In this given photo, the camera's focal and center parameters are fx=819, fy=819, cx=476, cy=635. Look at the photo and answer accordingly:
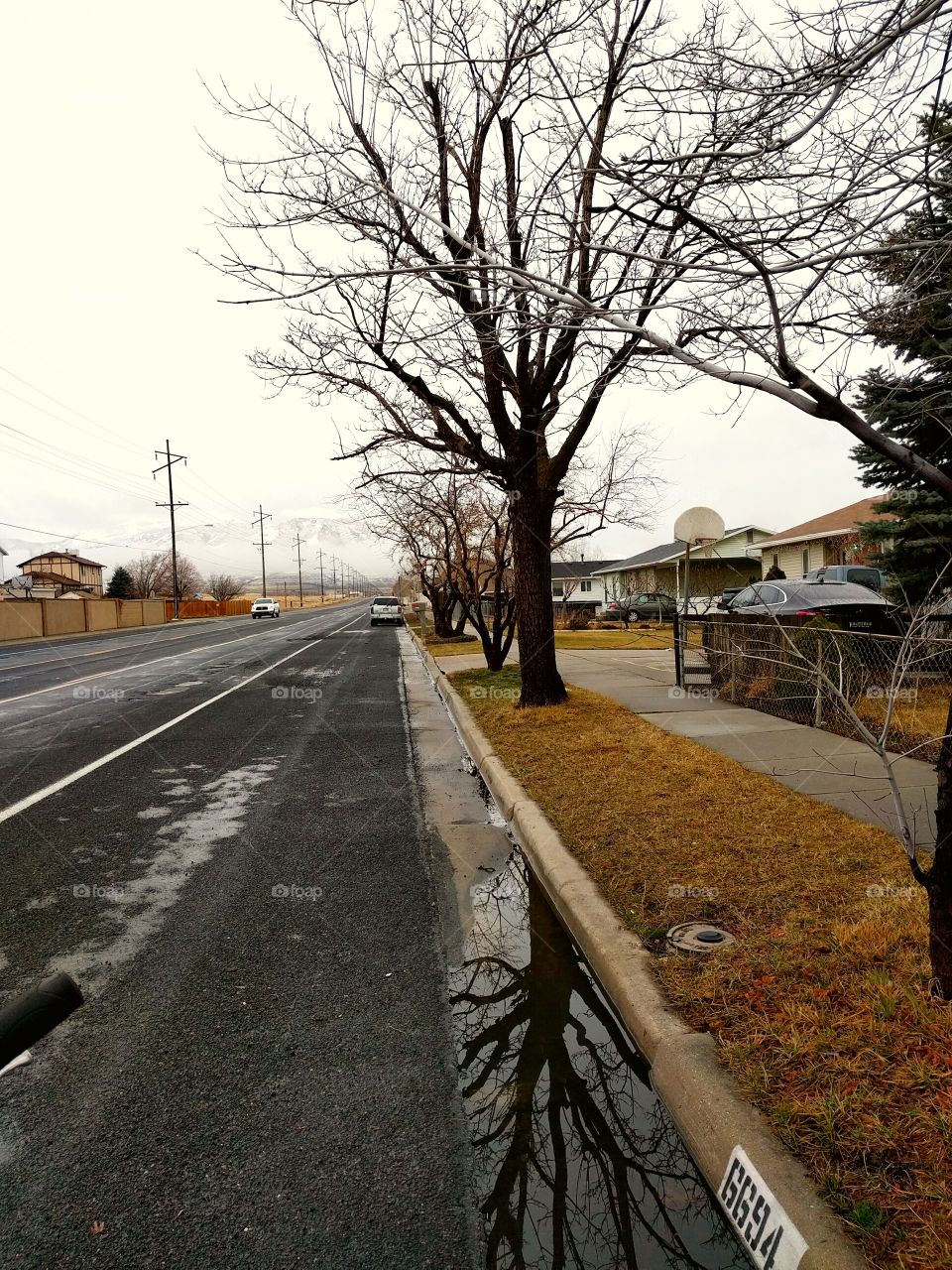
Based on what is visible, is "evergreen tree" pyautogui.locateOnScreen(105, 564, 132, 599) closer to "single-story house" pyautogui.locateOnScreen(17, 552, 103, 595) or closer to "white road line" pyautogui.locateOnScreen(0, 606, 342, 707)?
"single-story house" pyautogui.locateOnScreen(17, 552, 103, 595)

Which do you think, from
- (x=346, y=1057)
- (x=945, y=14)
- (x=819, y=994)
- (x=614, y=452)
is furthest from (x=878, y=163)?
(x=614, y=452)

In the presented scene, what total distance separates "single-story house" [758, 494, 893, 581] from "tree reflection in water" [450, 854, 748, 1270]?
2386 cm

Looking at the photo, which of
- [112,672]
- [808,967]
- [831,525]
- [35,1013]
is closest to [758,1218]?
[808,967]

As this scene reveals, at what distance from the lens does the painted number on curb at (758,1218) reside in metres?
2.11

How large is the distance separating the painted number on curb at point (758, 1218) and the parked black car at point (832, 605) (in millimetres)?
8309

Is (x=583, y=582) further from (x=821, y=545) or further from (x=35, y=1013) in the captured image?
(x=35, y=1013)

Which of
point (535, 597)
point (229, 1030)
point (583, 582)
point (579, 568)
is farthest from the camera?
point (579, 568)

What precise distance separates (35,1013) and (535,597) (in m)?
9.47

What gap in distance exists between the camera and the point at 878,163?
3.55m

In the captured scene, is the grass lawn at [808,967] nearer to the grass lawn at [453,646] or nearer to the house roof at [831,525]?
the grass lawn at [453,646]

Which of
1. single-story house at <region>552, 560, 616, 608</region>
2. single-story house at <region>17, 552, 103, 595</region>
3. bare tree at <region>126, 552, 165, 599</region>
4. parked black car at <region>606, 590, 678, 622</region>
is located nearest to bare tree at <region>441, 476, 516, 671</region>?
parked black car at <region>606, 590, 678, 622</region>

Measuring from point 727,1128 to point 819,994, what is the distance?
87 cm

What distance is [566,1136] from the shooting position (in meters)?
2.74

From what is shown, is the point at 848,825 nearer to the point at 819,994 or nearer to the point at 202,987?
the point at 819,994
